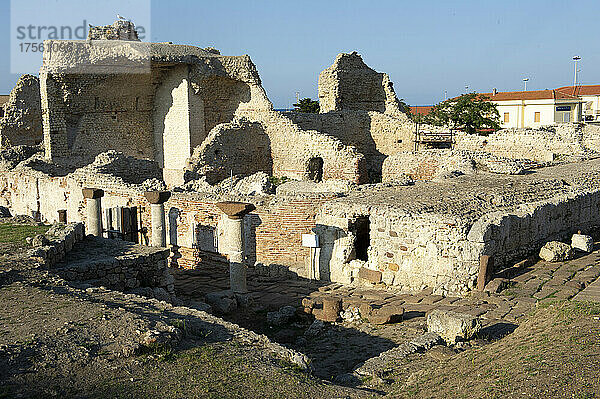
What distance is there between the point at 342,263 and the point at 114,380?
626cm

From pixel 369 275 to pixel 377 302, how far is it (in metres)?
1.05

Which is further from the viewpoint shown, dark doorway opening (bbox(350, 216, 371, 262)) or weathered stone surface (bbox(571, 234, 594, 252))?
dark doorway opening (bbox(350, 216, 371, 262))

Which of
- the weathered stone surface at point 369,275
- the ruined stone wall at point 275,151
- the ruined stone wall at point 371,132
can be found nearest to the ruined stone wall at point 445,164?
the ruined stone wall at point 275,151

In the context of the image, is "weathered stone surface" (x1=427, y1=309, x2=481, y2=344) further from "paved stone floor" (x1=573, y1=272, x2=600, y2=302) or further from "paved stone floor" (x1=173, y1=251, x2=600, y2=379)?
"paved stone floor" (x1=573, y1=272, x2=600, y2=302)

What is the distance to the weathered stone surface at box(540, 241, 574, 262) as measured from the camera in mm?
10366

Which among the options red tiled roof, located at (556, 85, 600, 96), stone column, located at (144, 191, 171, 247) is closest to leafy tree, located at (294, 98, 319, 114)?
red tiled roof, located at (556, 85, 600, 96)

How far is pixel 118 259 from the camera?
8.53 metres

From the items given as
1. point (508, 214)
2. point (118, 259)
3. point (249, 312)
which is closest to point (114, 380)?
point (118, 259)

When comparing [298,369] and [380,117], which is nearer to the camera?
[298,369]

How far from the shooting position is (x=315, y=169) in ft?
68.3

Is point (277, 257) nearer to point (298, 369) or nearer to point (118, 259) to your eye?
point (118, 259)

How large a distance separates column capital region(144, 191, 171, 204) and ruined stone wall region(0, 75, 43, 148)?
15.4 m

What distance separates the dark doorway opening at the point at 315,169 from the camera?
807 inches

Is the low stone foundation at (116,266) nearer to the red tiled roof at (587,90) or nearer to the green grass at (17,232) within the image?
the green grass at (17,232)
